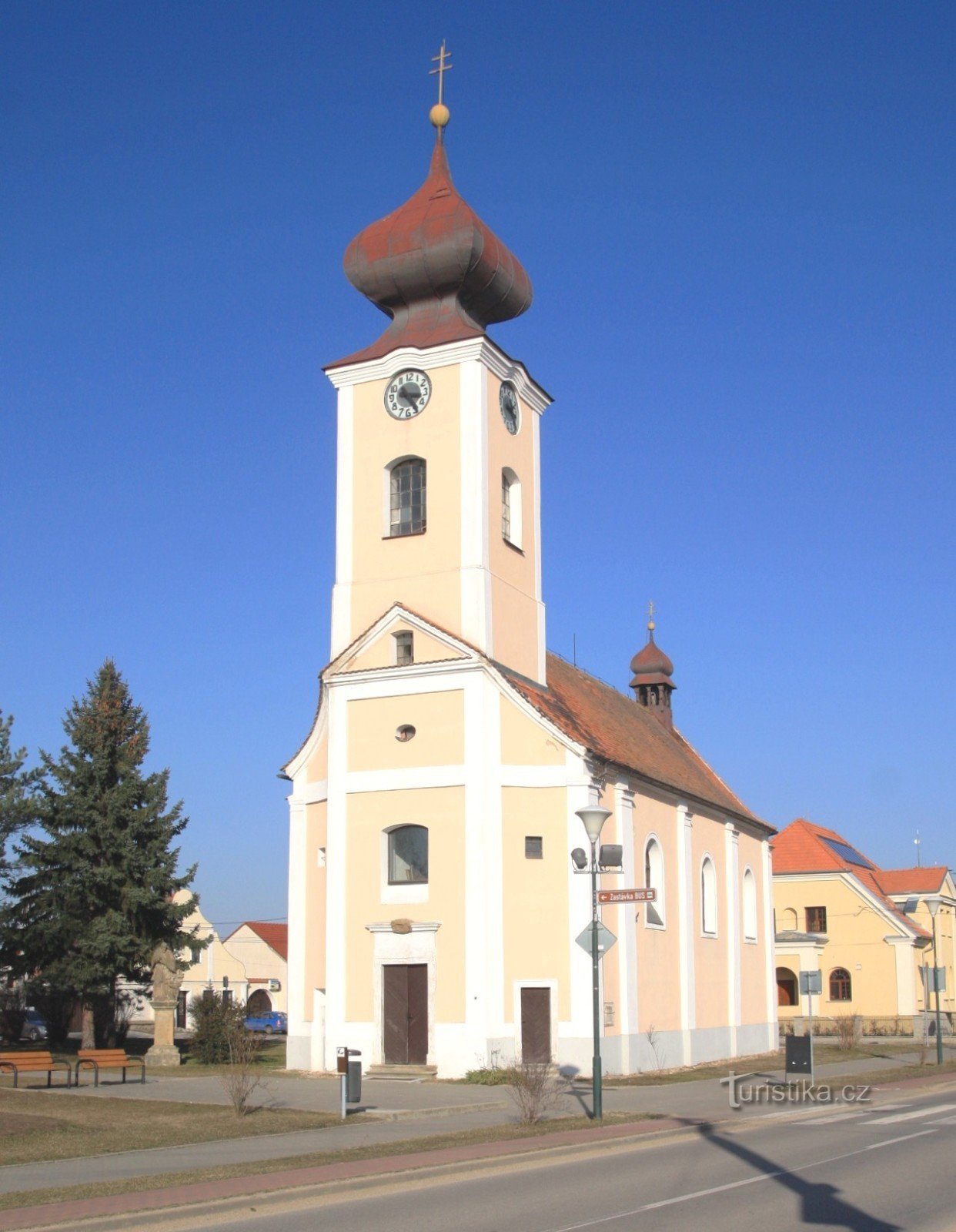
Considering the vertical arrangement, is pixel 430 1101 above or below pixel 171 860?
below

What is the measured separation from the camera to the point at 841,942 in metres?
58.0

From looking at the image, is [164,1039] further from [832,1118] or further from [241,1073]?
[832,1118]

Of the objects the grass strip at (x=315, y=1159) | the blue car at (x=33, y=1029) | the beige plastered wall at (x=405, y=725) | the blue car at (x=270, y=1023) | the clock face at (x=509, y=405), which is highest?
the clock face at (x=509, y=405)

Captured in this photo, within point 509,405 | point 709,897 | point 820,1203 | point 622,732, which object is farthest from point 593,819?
point 709,897

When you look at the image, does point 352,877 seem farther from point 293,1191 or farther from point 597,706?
point 293,1191

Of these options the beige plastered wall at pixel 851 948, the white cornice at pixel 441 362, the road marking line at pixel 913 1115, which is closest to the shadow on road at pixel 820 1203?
the road marking line at pixel 913 1115

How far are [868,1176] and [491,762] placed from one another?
16168 millimetres

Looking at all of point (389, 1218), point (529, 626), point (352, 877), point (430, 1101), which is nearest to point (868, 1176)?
point (389, 1218)

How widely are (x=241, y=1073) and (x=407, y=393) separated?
17.2 metres

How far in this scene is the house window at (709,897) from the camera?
37281mm

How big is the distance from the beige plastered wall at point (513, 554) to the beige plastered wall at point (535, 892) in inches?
138

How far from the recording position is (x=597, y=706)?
123 ft

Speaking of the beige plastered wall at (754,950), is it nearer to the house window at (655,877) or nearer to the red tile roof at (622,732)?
the red tile roof at (622,732)

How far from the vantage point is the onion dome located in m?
48.8
